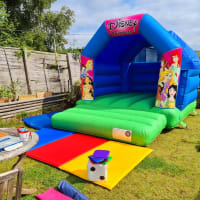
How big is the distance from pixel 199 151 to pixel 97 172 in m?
1.86

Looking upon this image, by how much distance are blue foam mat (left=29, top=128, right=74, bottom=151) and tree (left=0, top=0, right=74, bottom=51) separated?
271 inches

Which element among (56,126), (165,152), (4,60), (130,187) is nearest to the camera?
(130,187)

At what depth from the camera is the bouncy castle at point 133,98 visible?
357 centimetres

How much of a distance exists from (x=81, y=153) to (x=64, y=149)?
0.35 metres

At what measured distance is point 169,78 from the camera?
3879mm

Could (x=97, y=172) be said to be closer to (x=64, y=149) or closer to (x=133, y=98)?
(x=64, y=149)

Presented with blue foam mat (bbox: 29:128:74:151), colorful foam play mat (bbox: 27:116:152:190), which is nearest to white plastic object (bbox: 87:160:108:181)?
colorful foam play mat (bbox: 27:116:152:190)

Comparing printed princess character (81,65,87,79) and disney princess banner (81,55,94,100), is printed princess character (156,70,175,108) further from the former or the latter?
printed princess character (81,65,87,79)

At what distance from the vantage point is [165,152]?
3.10 m

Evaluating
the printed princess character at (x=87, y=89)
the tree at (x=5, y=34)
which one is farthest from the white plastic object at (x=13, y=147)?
the tree at (x=5, y=34)

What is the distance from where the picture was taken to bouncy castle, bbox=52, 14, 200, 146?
3572 mm

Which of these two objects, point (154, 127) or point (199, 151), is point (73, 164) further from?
point (199, 151)

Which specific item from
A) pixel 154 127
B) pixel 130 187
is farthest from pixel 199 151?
pixel 130 187

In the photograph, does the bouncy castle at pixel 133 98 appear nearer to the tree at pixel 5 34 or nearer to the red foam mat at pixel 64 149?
the red foam mat at pixel 64 149
